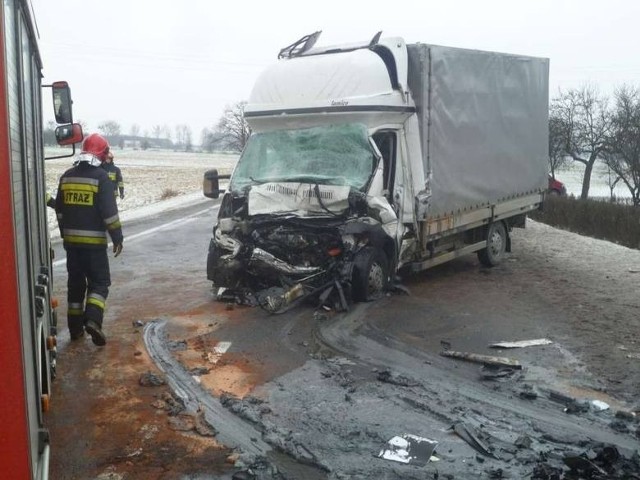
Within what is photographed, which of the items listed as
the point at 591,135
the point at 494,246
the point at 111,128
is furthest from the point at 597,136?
the point at 111,128

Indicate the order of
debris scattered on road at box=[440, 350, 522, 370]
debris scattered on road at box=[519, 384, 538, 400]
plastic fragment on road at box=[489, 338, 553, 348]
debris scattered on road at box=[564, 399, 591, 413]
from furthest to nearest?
1. plastic fragment on road at box=[489, 338, 553, 348]
2. debris scattered on road at box=[440, 350, 522, 370]
3. debris scattered on road at box=[519, 384, 538, 400]
4. debris scattered on road at box=[564, 399, 591, 413]

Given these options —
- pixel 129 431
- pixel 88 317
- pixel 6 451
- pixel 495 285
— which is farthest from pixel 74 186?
pixel 495 285

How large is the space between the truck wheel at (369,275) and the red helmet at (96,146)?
9.72 ft

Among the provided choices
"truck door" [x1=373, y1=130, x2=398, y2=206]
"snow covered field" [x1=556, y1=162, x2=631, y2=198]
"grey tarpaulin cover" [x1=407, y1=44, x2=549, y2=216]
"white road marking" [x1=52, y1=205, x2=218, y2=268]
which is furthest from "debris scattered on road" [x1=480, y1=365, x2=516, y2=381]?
"snow covered field" [x1=556, y1=162, x2=631, y2=198]

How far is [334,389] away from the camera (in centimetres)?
528

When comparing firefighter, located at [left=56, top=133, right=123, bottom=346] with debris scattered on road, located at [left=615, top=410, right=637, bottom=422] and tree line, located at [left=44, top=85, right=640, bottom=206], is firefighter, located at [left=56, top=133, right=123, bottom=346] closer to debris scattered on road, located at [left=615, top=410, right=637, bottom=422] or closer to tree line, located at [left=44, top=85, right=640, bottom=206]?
debris scattered on road, located at [left=615, top=410, right=637, bottom=422]

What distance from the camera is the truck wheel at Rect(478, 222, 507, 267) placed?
10.8 m

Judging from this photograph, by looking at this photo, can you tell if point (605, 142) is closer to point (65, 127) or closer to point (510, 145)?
point (510, 145)

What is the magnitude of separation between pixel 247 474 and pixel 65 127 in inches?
136

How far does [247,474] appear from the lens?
151 inches

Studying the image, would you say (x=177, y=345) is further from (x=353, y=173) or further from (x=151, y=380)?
(x=353, y=173)

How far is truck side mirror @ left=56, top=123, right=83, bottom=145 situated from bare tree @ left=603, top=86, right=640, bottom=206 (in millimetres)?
33487

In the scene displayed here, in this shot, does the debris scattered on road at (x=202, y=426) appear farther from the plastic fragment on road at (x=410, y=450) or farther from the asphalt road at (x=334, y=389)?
the plastic fragment on road at (x=410, y=450)

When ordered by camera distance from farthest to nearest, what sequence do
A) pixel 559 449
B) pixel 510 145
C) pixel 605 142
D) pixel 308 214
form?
pixel 605 142 → pixel 510 145 → pixel 308 214 → pixel 559 449
